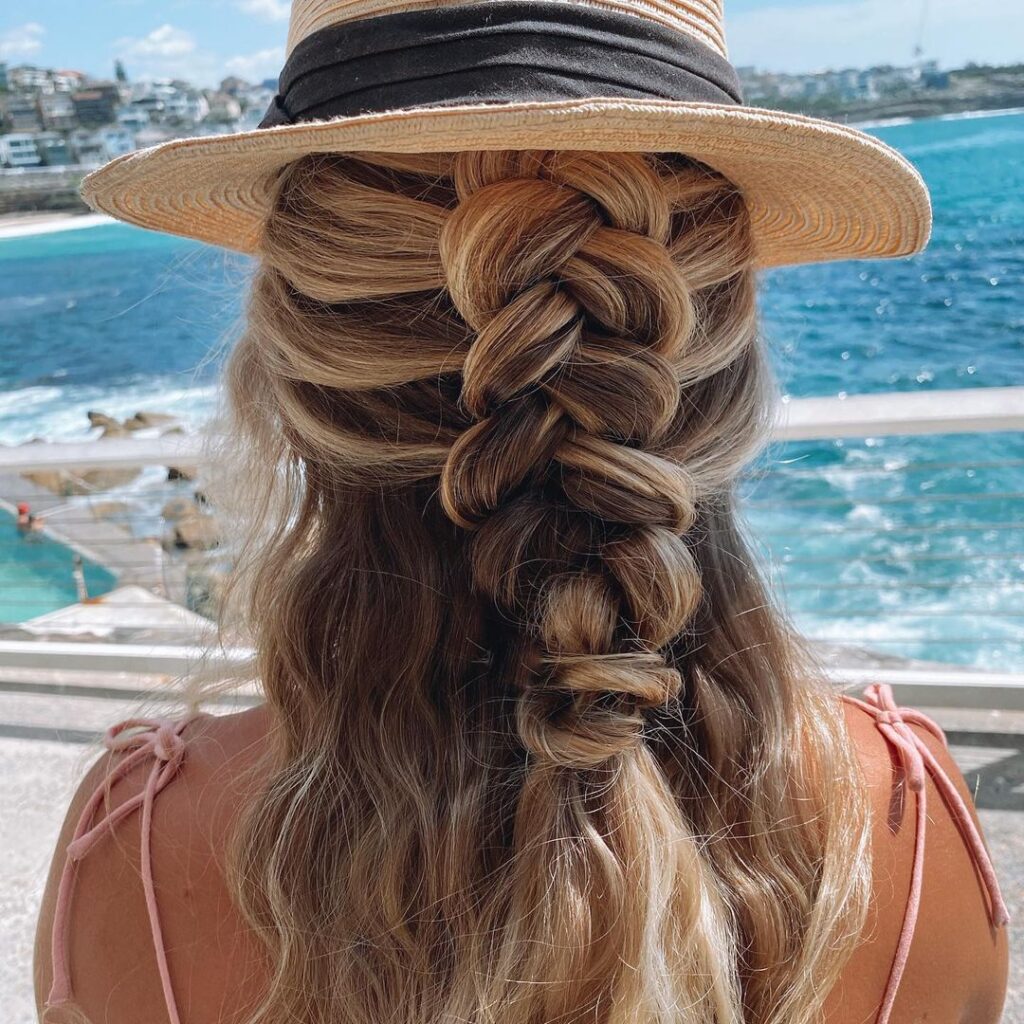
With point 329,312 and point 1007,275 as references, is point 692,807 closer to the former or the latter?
point 329,312

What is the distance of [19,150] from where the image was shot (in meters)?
20.6

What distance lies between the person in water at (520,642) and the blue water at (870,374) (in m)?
0.24

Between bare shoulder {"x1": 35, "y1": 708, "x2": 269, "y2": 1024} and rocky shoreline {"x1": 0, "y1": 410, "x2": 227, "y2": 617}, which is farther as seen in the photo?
rocky shoreline {"x1": 0, "y1": 410, "x2": 227, "y2": 617}

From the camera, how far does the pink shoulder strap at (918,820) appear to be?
0.61 m

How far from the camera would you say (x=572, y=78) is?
0.54m

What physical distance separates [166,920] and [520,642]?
1.07ft

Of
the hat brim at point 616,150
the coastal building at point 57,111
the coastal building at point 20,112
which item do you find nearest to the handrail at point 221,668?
the hat brim at point 616,150

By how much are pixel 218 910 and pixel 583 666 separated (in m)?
0.33

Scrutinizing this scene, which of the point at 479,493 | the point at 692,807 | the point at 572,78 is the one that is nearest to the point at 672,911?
the point at 692,807

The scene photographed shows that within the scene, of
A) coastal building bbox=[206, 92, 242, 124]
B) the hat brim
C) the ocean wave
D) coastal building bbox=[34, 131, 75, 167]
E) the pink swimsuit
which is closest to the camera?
the hat brim

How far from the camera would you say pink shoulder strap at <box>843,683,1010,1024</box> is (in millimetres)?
609

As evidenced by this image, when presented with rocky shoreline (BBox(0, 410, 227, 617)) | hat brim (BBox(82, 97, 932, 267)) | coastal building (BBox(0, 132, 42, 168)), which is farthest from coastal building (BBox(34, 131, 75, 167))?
hat brim (BBox(82, 97, 932, 267))

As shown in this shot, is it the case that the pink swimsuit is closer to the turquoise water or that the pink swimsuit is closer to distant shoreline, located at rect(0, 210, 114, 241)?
the turquoise water

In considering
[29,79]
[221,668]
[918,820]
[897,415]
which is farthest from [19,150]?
[918,820]
